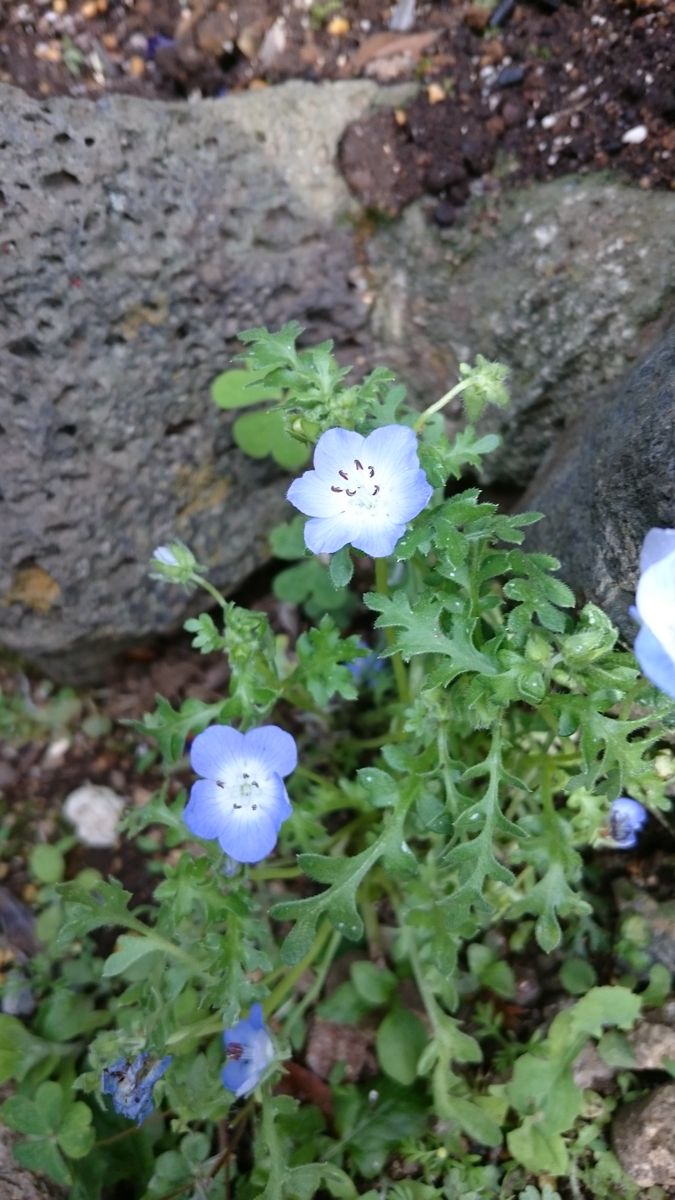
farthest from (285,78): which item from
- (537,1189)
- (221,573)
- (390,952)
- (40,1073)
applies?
(537,1189)

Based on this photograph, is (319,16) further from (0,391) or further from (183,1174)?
(183,1174)

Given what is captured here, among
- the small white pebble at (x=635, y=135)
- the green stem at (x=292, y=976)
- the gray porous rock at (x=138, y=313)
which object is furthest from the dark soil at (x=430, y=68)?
the green stem at (x=292, y=976)

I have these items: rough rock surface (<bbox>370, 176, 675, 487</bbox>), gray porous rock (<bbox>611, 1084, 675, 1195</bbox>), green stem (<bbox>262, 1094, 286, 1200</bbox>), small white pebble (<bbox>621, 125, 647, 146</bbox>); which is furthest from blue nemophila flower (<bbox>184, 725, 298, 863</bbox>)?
small white pebble (<bbox>621, 125, 647, 146</bbox>)

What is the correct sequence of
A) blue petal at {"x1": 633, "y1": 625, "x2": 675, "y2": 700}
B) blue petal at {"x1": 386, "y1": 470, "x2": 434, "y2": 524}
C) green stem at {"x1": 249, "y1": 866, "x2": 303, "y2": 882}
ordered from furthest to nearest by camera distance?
green stem at {"x1": 249, "y1": 866, "x2": 303, "y2": 882}, blue petal at {"x1": 386, "y1": 470, "x2": 434, "y2": 524}, blue petal at {"x1": 633, "y1": 625, "x2": 675, "y2": 700}

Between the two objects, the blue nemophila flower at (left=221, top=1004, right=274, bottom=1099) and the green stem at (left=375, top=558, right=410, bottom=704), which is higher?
the green stem at (left=375, top=558, right=410, bottom=704)

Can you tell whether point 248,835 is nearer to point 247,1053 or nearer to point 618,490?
point 247,1053

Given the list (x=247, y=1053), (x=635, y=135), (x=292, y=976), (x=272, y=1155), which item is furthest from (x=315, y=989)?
(x=635, y=135)

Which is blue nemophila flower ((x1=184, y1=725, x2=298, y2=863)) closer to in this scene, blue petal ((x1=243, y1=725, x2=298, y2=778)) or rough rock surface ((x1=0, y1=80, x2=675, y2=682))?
blue petal ((x1=243, y1=725, x2=298, y2=778))
